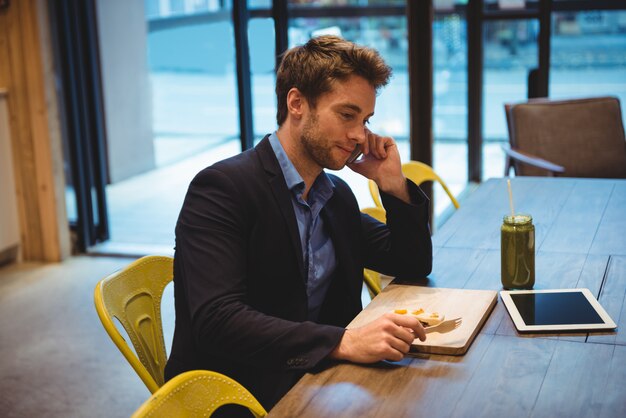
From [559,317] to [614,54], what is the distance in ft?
10.6

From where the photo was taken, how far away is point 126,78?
5.16 meters

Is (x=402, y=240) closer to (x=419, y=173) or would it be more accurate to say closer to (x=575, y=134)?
(x=419, y=173)

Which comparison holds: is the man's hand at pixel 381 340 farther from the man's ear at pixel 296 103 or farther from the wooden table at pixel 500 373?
the man's ear at pixel 296 103

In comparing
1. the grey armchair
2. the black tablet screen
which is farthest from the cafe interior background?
the black tablet screen

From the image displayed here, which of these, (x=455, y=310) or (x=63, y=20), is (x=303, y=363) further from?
(x=63, y=20)

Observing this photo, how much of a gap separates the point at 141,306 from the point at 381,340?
791 mm

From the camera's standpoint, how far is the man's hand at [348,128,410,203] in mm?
2129

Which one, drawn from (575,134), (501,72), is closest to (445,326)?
(575,134)

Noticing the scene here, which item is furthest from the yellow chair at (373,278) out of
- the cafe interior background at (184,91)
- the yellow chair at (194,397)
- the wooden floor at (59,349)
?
the cafe interior background at (184,91)

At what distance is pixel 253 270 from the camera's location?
1.84 metres

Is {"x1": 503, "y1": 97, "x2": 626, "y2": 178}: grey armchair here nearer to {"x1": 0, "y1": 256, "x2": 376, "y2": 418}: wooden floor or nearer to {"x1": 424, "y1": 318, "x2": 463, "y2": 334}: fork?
{"x1": 0, "y1": 256, "x2": 376, "y2": 418}: wooden floor

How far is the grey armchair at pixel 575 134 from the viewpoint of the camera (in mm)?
4461

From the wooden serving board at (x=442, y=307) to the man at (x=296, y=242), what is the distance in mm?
63

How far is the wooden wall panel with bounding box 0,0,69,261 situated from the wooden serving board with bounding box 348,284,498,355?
329 cm
